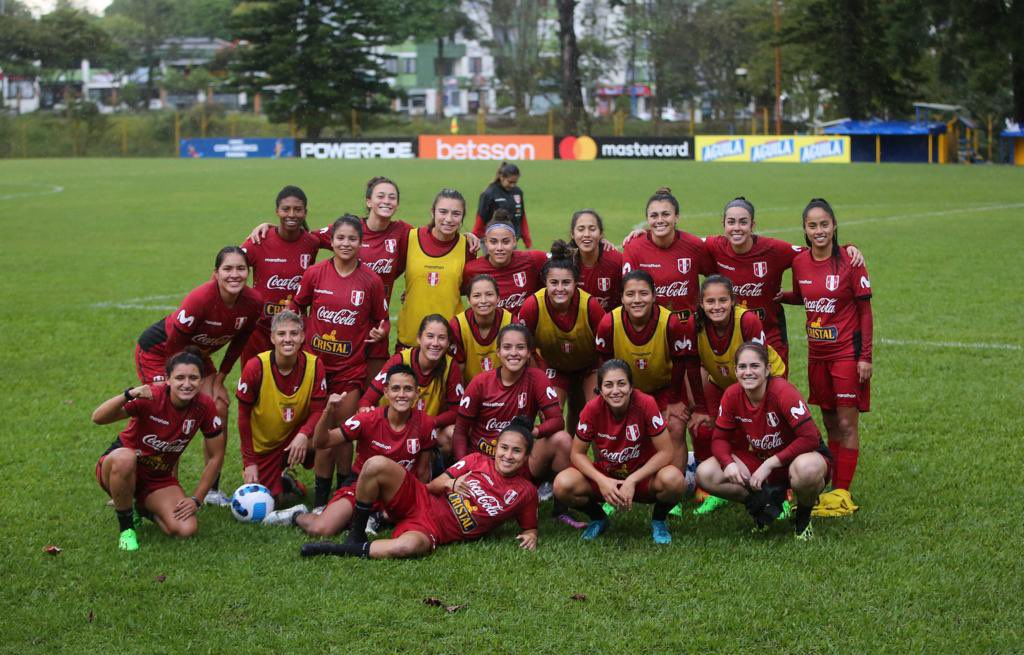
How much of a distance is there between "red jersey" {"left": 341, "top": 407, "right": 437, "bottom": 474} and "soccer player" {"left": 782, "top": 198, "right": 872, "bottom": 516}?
2.22 m

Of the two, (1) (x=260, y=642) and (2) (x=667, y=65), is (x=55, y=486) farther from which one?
(2) (x=667, y=65)

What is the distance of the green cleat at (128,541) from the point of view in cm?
584

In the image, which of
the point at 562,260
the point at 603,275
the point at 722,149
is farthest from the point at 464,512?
the point at 722,149

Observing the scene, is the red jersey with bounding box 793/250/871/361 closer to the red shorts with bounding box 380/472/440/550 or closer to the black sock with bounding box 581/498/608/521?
the black sock with bounding box 581/498/608/521

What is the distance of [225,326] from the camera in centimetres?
683

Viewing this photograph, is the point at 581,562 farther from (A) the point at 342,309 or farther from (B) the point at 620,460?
(A) the point at 342,309

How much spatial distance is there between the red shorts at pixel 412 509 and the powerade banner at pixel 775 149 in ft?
127

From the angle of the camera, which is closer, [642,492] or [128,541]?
[128,541]

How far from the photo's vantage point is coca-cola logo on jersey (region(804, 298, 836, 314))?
21.9 ft

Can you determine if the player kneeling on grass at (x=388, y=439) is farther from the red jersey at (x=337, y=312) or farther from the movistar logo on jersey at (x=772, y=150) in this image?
the movistar logo on jersey at (x=772, y=150)

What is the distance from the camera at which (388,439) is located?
6172 mm

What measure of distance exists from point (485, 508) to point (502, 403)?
2.19 feet

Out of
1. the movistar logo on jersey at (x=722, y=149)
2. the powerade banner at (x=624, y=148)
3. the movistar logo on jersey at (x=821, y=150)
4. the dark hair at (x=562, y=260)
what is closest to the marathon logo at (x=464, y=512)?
the dark hair at (x=562, y=260)

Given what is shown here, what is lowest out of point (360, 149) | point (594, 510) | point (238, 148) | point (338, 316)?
point (594, 510)
